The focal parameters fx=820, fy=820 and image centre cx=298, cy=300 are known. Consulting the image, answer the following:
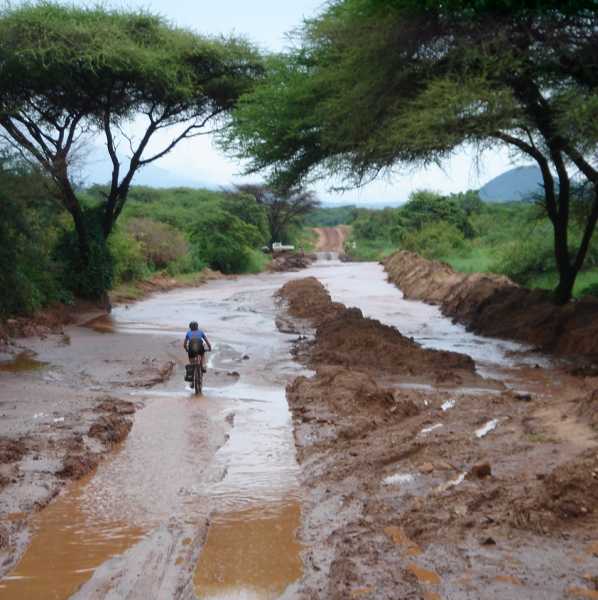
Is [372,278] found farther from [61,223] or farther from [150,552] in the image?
[150,552]

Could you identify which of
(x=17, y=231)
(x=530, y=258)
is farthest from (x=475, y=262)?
(x=17, y=231)

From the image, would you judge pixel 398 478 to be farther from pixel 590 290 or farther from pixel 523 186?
pixel 523 186

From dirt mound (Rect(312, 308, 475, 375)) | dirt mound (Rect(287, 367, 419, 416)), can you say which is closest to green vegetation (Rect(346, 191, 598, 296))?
dirt mound (Rect(312, 308, 475, 375))

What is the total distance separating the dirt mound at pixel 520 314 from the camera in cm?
1683

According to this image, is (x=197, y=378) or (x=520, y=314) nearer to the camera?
(x=197, y=378)

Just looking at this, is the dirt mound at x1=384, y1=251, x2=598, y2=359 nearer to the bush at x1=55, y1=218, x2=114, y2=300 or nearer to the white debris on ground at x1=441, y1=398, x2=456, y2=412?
the white debris on ground at x1=441, y1=398, x2=456, y2=412

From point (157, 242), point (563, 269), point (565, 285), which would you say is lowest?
point (565, 285)

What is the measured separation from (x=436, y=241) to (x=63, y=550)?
52.0m

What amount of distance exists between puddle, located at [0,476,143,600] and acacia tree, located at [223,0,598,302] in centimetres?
902

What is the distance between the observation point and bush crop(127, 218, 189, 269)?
4316cm

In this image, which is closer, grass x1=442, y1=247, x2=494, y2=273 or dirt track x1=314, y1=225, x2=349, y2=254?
grass x1=442, y1=247, x2=494, y2=273

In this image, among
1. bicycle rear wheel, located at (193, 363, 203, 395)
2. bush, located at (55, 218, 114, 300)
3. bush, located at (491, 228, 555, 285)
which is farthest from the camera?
bush, located at (491, 228, 555, 285)

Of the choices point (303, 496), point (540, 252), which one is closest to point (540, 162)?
point (540, 252)

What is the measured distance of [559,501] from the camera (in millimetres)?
5668
